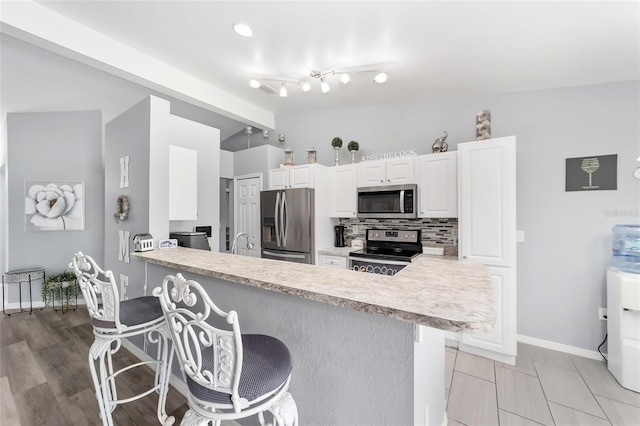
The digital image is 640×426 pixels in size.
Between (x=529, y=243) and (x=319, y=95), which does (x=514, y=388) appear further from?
(x=319, y=95)

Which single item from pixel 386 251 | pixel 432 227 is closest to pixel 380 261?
pixel 386 251

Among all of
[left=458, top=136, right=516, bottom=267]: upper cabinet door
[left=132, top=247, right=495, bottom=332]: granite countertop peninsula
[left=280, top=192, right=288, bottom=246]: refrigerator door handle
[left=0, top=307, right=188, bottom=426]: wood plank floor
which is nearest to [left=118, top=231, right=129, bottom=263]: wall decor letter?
[left=0, top=307, right=188, bottom=426]: wood plank floor

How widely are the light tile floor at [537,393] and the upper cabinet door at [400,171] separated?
1863 millimetres

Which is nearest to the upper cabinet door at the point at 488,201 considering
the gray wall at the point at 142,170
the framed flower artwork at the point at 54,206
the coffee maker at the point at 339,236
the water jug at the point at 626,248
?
the water jug at the point at 626,248

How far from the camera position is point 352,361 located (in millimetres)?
1132

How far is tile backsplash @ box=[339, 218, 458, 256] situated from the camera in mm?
3074

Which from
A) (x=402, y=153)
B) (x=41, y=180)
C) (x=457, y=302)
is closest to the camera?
(x=457, y=302)

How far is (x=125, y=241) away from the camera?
8.84ft

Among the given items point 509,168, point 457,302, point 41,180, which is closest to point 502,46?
point 509,168

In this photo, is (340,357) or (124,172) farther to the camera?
(124,172)

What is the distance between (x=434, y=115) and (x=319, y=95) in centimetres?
147

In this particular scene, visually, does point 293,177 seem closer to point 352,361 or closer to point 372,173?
point 372,173

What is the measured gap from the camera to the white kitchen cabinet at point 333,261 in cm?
321

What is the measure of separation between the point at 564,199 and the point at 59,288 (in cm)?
644
